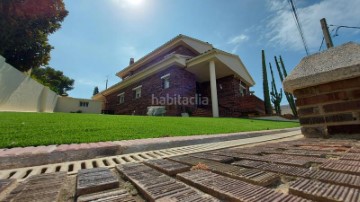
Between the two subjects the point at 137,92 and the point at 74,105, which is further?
the point at 74,105

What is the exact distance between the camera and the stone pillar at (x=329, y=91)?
2537 millimetres

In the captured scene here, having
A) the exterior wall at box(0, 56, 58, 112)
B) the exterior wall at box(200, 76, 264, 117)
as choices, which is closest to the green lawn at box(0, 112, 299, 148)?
the exterior wall at box(0, 56, 58, 112)

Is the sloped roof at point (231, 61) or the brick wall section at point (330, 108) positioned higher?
the sloped roof at point (231, 61)

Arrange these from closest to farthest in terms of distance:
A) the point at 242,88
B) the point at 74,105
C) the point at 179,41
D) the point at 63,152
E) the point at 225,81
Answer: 1. the point at 63,152
2. the point at 225,81
3. the point at 179,41
4. the point at 242,88
5. the point at 74,105

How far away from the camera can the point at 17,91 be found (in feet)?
37.5

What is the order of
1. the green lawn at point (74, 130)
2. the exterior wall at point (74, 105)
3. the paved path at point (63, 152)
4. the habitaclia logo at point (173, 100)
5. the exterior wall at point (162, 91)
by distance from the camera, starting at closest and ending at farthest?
the paved path at point (63, 152) → the green lawn at point (74, 130) → the habitaclia logo at point (173, 100) → the exterior wall at point (162, 91) → the exterior wall at point (74, 105)

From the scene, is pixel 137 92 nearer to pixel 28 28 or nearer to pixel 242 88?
pixel 28 28

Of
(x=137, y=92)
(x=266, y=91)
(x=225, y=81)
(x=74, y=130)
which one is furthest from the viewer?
(x=137, y=92)

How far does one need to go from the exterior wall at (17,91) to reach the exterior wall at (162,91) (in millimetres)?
7376

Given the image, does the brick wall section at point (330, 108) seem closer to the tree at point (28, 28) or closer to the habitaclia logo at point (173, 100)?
the habitaclia logo at point (173, 100)

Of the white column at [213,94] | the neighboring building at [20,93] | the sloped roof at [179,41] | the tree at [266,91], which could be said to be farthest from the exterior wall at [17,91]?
the tree at [266,91]

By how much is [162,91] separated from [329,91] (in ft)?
42.9

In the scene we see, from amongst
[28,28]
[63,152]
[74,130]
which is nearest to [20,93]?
[28,28]

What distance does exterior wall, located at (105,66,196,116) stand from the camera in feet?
46.6
